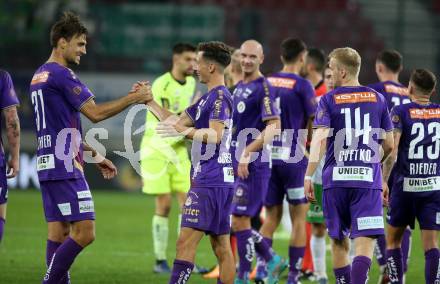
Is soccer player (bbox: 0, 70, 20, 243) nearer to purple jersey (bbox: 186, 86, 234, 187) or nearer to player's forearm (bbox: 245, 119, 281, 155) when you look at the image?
purple jersey (bbox: 186, 86, 234, 187)

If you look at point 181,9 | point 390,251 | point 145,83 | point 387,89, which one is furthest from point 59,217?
point 181,9

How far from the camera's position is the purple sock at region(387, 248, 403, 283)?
31.0 feet

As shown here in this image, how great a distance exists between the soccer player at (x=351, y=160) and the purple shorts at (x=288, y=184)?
7.71 ft

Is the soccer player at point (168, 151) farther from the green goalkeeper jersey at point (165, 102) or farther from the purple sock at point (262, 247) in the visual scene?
the purple sock at point (262, 247)

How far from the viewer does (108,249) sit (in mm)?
13445

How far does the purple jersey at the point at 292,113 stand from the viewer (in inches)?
430

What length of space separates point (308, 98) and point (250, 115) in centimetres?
91

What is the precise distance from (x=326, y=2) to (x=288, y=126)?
48.4ft

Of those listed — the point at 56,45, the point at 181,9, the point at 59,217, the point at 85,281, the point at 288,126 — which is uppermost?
the point at 181,9

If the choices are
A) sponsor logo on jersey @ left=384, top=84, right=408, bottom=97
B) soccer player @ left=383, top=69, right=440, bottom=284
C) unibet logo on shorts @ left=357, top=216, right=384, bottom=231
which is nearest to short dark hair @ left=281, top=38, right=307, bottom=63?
sponsor logo on jersey @ left=384, top=84, right=408, bottom=97

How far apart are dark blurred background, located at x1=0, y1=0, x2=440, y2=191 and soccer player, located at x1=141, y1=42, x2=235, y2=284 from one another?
46.5ft

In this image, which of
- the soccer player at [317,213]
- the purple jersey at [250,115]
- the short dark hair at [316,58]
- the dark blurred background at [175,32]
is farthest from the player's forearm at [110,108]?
the dark blurred background at [175,32]

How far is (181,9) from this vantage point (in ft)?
79.0

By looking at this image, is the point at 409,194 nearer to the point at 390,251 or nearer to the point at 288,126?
the point at 390,251
